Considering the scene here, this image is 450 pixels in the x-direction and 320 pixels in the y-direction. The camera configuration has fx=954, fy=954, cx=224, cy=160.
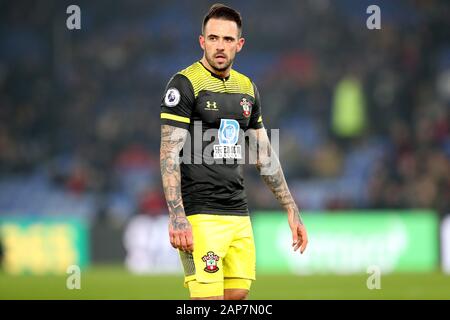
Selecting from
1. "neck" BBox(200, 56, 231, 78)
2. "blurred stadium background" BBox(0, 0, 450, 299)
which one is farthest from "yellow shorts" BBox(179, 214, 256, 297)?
"blurred stadium background" BBox(0, 0, 450, 299)

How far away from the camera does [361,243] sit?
52.0 feet

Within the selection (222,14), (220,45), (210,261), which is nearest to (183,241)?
(210,261)

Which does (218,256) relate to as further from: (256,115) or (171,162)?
(256,115)

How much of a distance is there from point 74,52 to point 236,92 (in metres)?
17.3

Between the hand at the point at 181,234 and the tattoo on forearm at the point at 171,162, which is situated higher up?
the tattoo on forearm at the point at 171,162

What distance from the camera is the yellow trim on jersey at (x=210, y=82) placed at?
6.02 meters

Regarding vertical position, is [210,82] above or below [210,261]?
above

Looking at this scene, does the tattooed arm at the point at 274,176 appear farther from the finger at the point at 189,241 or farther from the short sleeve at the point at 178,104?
the finger at the point at 189,241

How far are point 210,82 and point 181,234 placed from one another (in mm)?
1011

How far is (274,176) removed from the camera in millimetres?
6602

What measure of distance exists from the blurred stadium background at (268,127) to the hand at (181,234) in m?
7.40

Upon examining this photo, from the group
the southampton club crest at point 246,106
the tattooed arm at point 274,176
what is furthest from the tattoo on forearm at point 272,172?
the southampton club crest at point 246,106

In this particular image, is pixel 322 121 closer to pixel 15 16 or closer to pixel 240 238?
pixel 15 16

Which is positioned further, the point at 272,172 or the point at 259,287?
the point at 259,287
